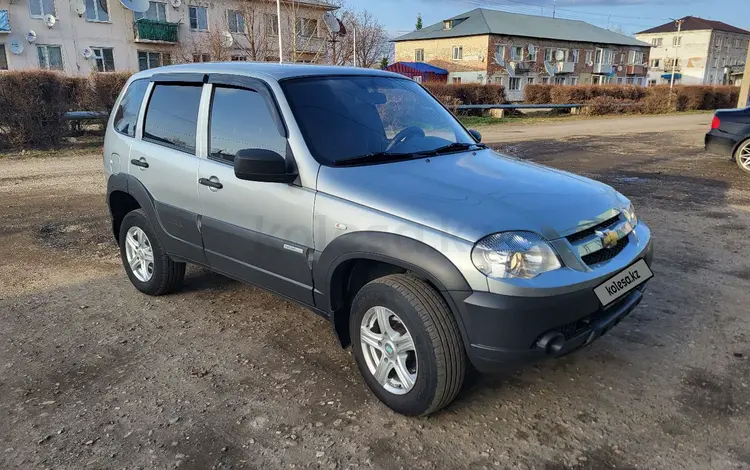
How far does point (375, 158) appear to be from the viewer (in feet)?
11.2

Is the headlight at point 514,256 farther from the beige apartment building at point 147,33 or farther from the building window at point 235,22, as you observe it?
the building window at point 235,22

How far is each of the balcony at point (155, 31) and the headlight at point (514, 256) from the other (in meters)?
36.7

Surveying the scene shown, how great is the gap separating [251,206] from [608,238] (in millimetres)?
2137

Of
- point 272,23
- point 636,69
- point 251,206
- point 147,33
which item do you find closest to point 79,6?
point 147,33

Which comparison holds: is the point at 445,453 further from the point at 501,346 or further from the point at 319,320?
the point at 319,320

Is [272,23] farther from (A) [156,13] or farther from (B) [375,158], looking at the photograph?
(B) [375,158]

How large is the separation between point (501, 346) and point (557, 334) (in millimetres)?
289

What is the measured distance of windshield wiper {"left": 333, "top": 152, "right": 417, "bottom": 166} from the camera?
10.8ft

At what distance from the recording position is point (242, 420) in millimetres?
3027

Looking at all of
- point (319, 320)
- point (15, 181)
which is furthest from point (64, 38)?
point (319, 320)

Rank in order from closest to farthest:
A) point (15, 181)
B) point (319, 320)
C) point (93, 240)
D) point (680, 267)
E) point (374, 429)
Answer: point (374, 429)
point (319, 320)
point (680, 267)
point (93, 240)
point (15, 181)

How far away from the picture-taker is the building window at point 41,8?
30.9 metres

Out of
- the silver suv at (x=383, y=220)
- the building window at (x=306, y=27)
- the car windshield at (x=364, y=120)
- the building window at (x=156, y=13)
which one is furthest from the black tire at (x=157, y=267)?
the building window at (x=156, y=13)

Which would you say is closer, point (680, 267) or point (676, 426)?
point (676, 426)
